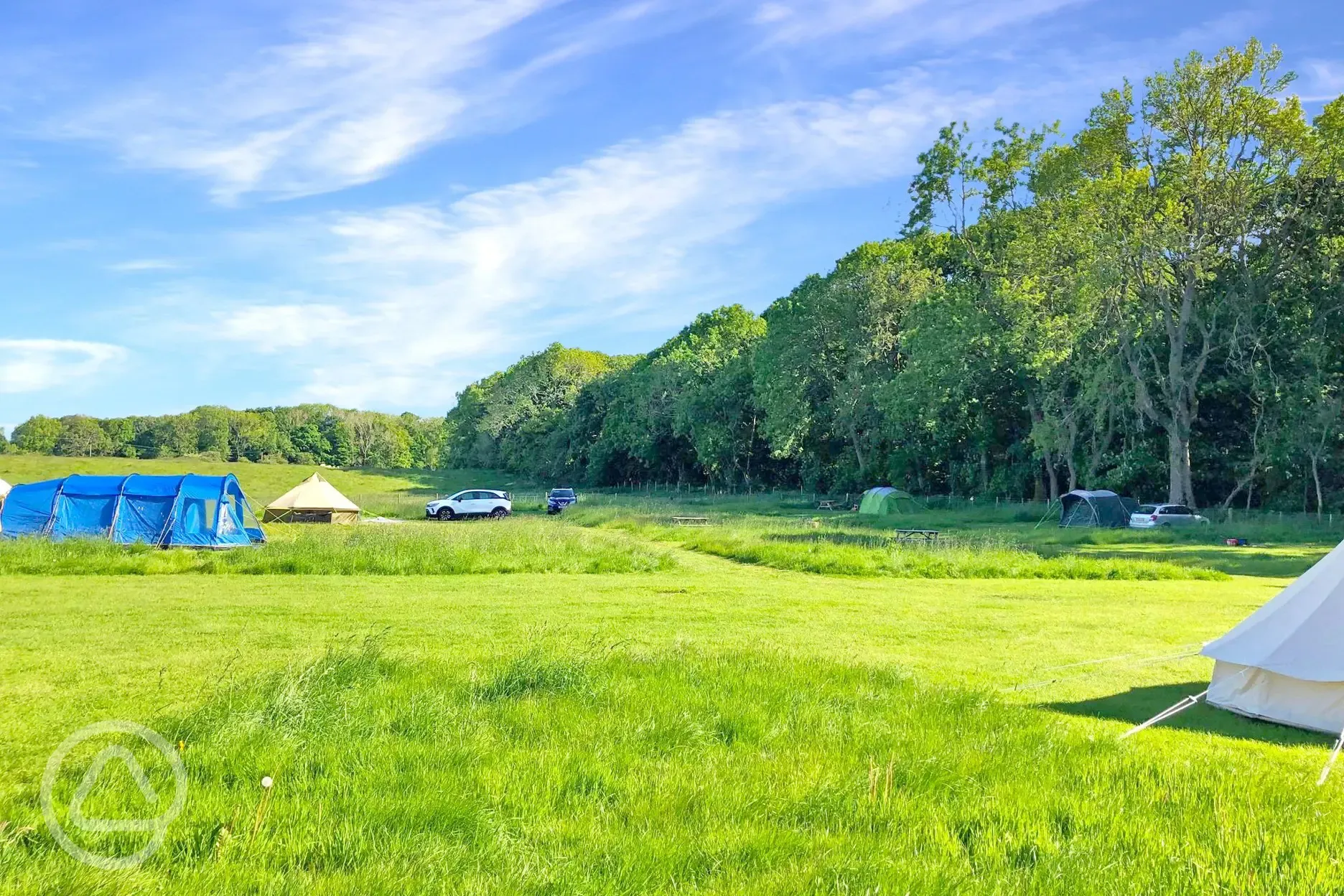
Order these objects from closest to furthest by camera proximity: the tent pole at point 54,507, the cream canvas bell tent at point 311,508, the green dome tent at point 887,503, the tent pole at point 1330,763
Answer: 1. the tent pole at point 1330,763
2. the tent pole at point 54,507
3. the cream canvas bell tent at point 311,508
4. the green dome tent at point 887,503

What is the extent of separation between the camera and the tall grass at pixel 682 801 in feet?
14.1

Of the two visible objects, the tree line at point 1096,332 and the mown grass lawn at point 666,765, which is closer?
the mown grass lawn at point 666,765

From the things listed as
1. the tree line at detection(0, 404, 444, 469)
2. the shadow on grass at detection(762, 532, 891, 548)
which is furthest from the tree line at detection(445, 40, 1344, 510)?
the tree line at detection(0, 404, 444, 469)

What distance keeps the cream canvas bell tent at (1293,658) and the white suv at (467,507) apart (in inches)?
1546

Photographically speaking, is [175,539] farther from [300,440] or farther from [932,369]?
[300,440]

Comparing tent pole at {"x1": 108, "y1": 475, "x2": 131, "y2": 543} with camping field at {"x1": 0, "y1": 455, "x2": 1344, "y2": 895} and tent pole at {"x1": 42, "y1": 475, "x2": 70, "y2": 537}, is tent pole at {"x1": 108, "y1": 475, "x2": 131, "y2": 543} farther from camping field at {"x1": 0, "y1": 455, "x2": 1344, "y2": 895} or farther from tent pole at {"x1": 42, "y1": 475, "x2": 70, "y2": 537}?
camping field at {"x1": 0, "y1": 455, "x2": 1344, "y2": 895}

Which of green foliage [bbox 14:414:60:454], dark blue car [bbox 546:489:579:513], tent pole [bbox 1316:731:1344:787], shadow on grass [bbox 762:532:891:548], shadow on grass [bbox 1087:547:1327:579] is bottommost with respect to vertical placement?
shadow on grass [bbox 1087:547:1327:579]

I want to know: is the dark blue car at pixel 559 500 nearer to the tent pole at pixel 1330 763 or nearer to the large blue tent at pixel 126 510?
the large blue tent at pixel 126 510

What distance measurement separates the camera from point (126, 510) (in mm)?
26922

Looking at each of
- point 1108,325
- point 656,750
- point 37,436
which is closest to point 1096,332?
point 1108,325

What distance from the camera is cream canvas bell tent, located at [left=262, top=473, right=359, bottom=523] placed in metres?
41.2

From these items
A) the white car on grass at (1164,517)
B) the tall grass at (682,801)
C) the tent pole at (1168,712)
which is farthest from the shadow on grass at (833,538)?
the tall grass at (682,801)

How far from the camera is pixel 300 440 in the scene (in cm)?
11056

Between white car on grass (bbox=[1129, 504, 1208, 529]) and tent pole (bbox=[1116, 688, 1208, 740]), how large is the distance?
88.0 feet
